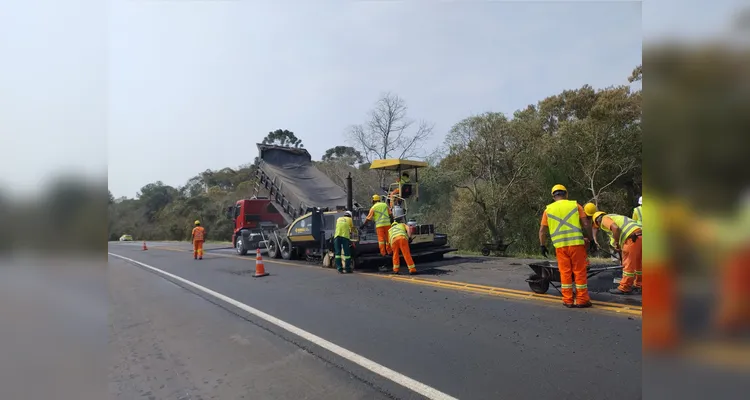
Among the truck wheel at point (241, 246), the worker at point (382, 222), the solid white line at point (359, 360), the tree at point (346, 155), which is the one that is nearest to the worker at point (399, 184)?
the worker at point (382, 222)

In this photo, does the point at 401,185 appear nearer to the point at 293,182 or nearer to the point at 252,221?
the point at 293,182

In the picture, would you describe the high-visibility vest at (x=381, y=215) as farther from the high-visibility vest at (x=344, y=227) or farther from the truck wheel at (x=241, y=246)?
the truck wheel at (x=241, y=246)

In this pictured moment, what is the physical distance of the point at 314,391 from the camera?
139 inches

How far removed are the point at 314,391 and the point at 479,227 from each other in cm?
1538

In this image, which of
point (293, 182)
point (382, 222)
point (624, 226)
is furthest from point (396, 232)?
point (293, 182)

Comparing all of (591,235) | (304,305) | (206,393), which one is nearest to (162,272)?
(304,305)

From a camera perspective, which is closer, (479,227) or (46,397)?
(46,397)

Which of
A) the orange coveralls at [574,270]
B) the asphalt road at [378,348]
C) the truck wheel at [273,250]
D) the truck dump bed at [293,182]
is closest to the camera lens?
the asphalt road at [378,348]

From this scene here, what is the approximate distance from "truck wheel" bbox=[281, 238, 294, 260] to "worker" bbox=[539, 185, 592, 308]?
9564 millimetres

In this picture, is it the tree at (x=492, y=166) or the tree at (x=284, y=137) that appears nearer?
the tree at (x=492, y=166)

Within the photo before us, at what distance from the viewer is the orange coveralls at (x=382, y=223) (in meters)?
10.3

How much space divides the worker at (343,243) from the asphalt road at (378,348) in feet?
8.70

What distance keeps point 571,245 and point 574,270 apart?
34 centimetres

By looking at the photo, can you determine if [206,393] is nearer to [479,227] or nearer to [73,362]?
[73,362]
